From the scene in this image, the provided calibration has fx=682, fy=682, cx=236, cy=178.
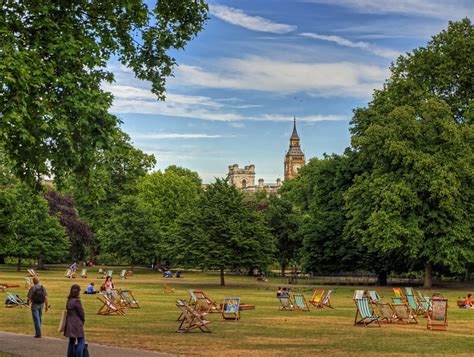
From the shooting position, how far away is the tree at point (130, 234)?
7044cm

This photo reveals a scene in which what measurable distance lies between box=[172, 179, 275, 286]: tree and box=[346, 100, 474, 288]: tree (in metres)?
6.93

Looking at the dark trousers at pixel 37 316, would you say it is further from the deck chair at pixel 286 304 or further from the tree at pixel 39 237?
the tree at pixel 39 237

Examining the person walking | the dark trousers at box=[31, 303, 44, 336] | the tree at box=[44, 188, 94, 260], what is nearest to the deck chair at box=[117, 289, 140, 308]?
the dark trousers at box=[31, 303, 44, 336]

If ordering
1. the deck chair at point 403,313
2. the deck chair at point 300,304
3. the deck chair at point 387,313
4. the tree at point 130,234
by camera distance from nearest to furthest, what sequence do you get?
the deck chair at point 387,313 < the deck chair at point 403,313 < the deck chair at point 300,304 < the tree at point 130,234

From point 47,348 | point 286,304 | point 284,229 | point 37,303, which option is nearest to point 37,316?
point 37,303

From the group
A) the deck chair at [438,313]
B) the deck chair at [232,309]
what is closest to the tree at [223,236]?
the deck chair at [232,309]

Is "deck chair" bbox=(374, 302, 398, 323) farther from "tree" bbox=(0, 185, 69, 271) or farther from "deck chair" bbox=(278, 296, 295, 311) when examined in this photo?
"tree" bbox=(0, 185, 69, 271)

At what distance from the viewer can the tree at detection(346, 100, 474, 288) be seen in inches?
1682

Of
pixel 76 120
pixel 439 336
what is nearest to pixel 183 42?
pixel 76 120

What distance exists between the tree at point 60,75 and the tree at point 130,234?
53.7 m

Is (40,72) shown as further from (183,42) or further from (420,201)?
(420,201)

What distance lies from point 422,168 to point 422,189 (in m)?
1.35

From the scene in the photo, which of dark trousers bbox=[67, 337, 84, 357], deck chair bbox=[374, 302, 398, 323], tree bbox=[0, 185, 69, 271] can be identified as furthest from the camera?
tree bbox=[0, 185, 69, 271]

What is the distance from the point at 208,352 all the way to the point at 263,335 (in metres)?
3.83
